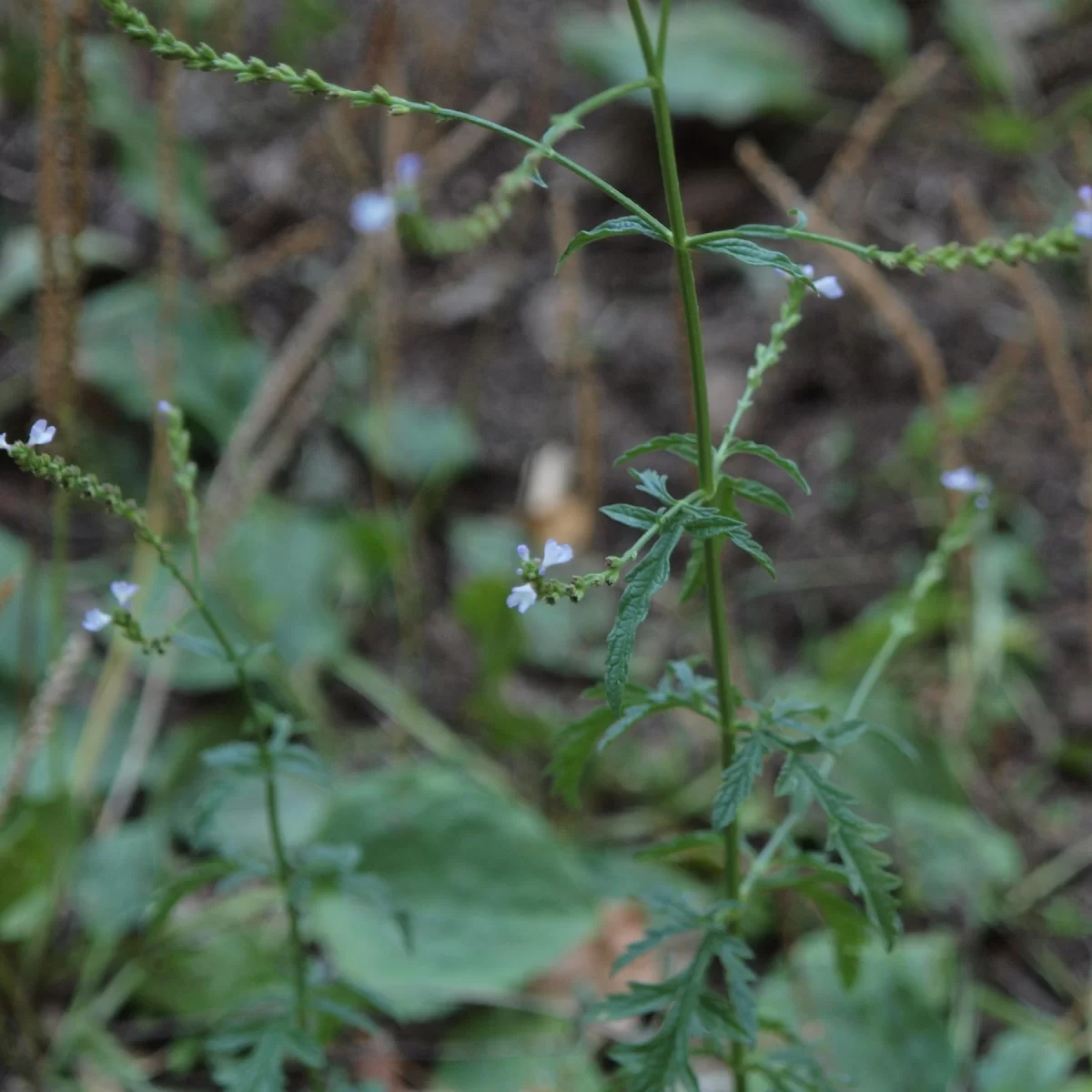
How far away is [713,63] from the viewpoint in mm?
2865

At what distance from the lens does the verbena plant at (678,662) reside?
649 mm

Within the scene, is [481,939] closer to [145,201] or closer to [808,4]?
[145,201]

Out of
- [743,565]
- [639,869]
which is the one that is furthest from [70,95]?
[743,565]

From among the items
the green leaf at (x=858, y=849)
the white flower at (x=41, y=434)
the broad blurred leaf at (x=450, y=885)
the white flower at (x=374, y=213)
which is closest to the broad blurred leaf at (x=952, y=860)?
the broad blurred leaf at (x=450, y=885)

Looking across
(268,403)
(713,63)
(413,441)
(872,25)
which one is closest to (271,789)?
(268,403)

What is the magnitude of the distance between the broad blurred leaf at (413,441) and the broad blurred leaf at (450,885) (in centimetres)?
83

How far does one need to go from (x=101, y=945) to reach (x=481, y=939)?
489 mm

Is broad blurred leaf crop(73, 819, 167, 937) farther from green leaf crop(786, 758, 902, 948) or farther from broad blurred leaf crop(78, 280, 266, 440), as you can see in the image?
green leaf crop(786, 758, 902, 948)

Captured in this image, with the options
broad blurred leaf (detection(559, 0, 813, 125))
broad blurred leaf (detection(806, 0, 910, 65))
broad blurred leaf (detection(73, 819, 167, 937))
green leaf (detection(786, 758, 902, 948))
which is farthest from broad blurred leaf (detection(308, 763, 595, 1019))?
broad blurred leaf (detection(806, 0, 910, 65))

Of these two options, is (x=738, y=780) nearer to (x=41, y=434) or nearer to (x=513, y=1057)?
(x=41, y=434)

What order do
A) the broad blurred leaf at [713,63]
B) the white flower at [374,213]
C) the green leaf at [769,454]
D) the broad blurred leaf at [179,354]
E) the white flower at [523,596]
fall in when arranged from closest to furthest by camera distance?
1. the white flower at [523,596]
2. the green leaf at [769,454]
3. the white flower at [374,213]
4. the broad blurred leaf at [179,354]
5. the broad blurred leaf at [713,63]

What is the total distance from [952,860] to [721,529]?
45.1 inches

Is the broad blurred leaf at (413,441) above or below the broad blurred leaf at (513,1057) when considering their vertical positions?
above

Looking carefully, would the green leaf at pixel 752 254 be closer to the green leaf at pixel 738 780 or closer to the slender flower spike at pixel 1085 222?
the slender flower spike at pixel 1085 222
